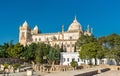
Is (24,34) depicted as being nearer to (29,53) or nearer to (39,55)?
(29,53)

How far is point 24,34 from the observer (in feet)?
345

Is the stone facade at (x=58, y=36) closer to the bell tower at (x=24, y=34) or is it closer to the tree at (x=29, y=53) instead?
the bell tower at (x=24, y=34)

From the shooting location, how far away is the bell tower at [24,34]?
104m

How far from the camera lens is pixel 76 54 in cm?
6975

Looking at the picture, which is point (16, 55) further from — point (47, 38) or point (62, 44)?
point (47, 38)

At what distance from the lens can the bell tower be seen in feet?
340

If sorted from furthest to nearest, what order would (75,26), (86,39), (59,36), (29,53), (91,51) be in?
(75,26)
(59,36)
(86,39)
(29,53)
(91,51)

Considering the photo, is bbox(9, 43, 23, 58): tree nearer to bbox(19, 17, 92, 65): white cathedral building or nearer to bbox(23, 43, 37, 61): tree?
bbox(23, 43, 37, 61): tree

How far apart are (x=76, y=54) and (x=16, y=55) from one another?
1599cm

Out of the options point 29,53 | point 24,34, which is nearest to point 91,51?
point 29,53

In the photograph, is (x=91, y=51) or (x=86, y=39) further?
(x=86, y=39)

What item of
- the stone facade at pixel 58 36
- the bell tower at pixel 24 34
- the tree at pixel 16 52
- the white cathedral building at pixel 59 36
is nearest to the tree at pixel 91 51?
the tree at pixel 16 52

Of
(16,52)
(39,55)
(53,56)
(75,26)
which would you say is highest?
(75,26)

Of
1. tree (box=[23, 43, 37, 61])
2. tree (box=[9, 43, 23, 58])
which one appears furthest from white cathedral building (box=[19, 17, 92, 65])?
tree (box=[9, 43, 23, 58])
